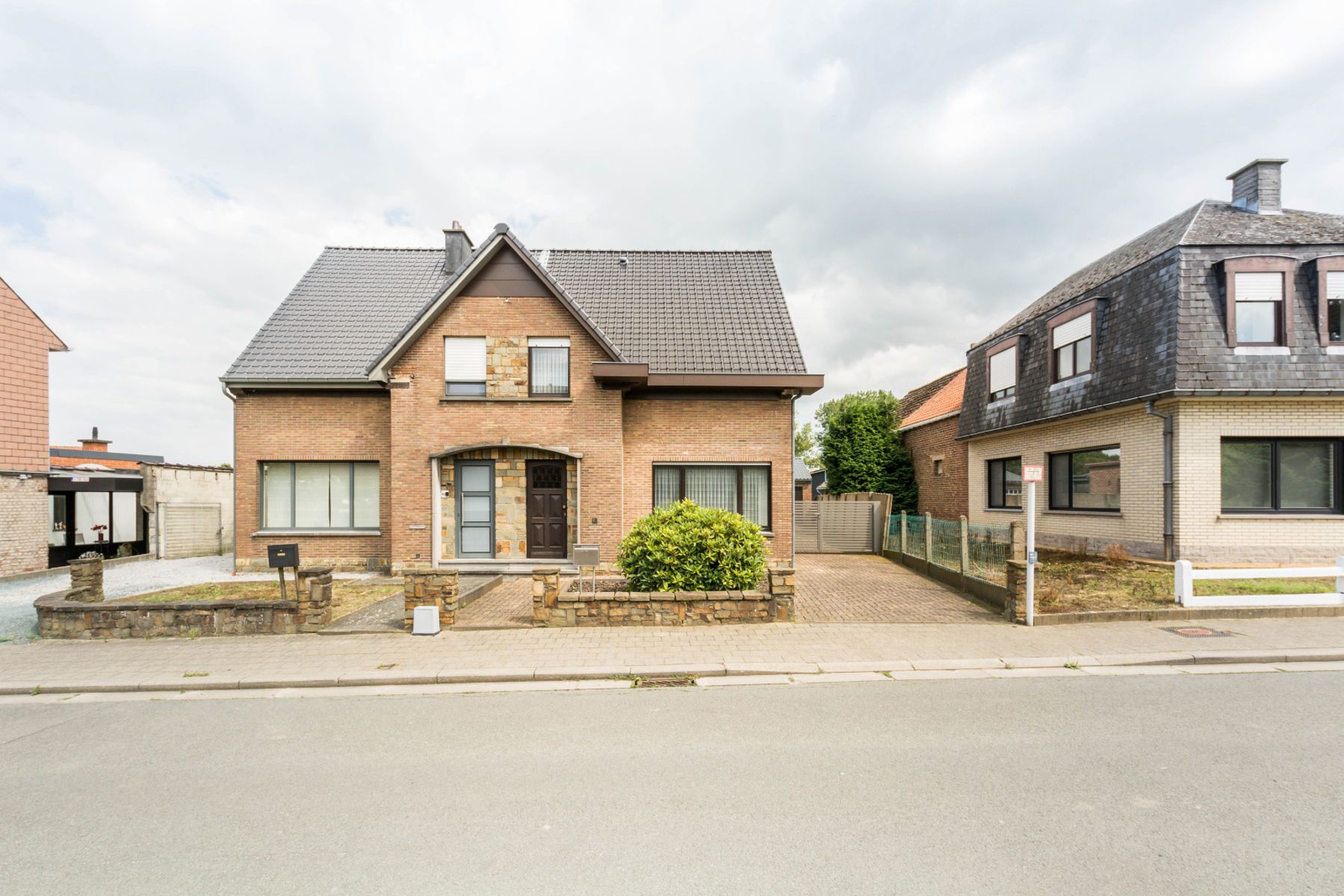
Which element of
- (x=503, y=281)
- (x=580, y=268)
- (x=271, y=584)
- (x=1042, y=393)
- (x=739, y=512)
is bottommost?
(x=271, y=584)

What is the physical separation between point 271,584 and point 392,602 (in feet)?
12.7

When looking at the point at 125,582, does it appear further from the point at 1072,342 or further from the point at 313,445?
the point at 1072,342

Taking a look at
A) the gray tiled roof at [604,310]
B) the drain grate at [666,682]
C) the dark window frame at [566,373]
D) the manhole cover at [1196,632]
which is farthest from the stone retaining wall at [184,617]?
the manhole cover at [1196,632]

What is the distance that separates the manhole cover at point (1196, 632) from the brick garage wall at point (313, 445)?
47.3ft

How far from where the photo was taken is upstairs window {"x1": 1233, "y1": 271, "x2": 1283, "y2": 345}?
40.3 ft

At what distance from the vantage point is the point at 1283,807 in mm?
3826

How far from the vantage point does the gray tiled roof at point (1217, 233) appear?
1266 centimetres

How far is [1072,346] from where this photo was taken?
15.7 m

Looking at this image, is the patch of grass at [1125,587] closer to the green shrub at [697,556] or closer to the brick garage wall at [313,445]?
the green shrub at [697,556]

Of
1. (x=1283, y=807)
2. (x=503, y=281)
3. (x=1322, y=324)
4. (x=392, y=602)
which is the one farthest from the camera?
(x=503, y=281)

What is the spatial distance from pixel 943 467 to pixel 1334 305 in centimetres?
1084

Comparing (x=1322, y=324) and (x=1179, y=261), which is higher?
(x=1179, y=261)

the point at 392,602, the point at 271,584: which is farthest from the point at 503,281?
the point at 271,584

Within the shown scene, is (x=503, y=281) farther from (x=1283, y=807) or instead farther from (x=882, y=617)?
(x=1283, y=807)
